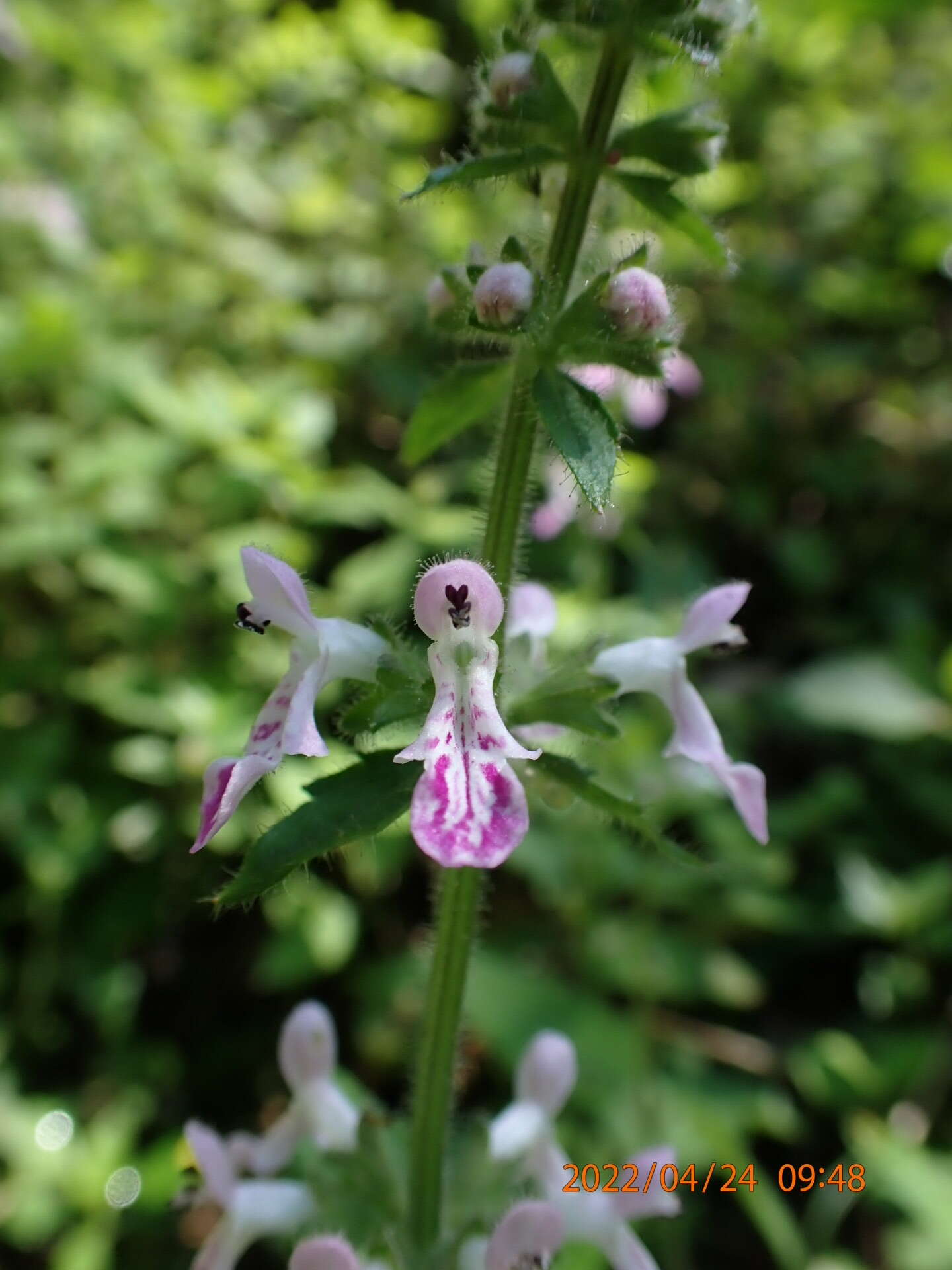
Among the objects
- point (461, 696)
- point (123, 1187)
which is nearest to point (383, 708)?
point (461, 696)

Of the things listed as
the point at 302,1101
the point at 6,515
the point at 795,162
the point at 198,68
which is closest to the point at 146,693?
the point at 6,515

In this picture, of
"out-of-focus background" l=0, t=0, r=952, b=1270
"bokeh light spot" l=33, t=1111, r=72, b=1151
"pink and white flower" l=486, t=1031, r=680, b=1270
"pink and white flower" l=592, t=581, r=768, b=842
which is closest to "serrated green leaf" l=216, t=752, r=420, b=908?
"pink and white flower" l=592, t=581, r=768, b=842

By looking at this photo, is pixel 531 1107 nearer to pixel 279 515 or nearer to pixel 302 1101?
pixel 302 1101

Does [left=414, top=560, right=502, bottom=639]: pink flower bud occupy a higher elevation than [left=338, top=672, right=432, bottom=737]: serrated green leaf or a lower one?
higher

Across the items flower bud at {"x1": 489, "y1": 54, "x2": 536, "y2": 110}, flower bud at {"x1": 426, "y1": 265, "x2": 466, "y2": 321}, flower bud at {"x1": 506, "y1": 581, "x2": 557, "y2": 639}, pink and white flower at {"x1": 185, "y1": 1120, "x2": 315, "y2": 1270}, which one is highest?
flower bud at {"x1": 489, "y1": 54, "x2": 536, "y2": 110}

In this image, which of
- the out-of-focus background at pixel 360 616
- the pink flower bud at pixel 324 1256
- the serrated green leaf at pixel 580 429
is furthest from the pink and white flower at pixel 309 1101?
the serrated green leaf at pixel 580 429

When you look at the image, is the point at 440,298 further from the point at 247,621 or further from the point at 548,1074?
the point at 548,1074

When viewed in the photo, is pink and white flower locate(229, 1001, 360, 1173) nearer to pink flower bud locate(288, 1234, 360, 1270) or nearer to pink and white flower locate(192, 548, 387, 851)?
pink flower bud locate(288, 1234, 360, 1270)
